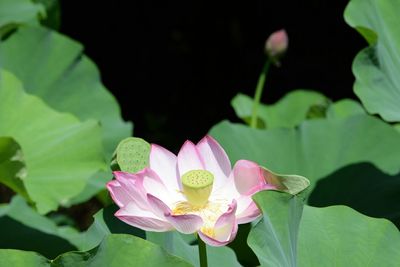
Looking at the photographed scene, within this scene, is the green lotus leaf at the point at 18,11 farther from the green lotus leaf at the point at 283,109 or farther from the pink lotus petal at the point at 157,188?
the pink lotus petal at the point at 157,188

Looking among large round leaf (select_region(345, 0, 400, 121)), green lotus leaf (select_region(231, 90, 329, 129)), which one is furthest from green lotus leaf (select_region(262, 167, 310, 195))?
green lotus leaf (select_region(231, 90, 329, 129))

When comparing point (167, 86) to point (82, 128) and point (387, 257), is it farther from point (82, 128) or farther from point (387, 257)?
point (387, 257)

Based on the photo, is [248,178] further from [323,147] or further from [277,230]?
[323,147]

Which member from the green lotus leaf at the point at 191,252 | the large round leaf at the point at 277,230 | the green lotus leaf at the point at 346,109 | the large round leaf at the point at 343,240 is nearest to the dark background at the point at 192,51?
the green lotus leaf at the point at 346,109

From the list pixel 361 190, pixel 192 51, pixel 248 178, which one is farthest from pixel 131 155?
pixel 192 51

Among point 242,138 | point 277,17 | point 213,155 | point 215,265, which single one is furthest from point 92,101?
point 277,17

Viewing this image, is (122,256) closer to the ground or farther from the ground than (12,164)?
farther from the ground
